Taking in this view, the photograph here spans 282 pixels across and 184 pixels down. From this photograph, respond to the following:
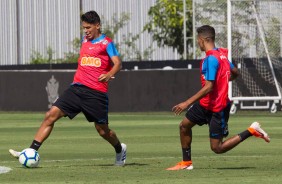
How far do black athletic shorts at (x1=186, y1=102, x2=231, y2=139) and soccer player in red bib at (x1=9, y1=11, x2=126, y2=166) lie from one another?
1273 mm

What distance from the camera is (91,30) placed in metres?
14.5

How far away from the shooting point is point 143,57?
45.7 metres

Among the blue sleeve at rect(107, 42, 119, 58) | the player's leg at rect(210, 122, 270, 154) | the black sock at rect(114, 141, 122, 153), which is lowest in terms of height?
the black sock at rect(114, 141, 122, 153)

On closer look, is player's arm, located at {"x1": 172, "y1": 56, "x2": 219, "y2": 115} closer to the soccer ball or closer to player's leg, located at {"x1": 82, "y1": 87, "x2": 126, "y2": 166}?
player's leg, located at {"x1": 82, "y1": 87, "x2": 126, "y2": 166}

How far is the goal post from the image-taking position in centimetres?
3397

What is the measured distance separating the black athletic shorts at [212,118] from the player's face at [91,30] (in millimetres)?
1707

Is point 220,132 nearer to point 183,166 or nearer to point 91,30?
point 183,166

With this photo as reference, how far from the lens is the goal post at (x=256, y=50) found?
111 ft

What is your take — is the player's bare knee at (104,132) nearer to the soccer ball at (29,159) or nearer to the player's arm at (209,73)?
the soccer ball at (29,159)

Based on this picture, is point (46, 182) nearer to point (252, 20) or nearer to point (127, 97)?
point (127, 97)

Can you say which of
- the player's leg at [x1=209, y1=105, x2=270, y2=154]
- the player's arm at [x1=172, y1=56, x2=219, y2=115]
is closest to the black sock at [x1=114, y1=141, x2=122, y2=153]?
the player's leg at [x1=209, y1=105, x2=270, y2=154]

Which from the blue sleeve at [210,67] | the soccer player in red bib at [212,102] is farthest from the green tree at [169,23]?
the blue sleeve at [210,67]

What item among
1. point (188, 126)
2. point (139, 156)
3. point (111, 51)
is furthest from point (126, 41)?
point (188, 126)

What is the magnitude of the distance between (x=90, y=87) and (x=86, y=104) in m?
0.23
